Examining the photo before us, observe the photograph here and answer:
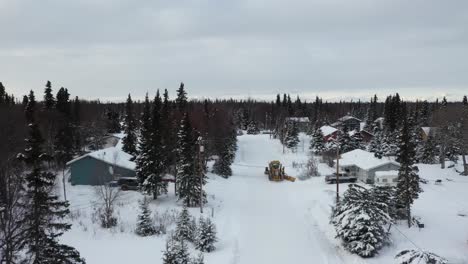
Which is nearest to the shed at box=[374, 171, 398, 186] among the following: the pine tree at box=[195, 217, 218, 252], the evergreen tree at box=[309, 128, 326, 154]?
the evergreen tree at box=[309, 128, 326, 154]

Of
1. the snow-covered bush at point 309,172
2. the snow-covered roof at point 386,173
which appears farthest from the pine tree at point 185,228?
the snow-covered bush at point 309,172

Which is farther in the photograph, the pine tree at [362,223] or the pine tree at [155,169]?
the pine tree at [155,169]

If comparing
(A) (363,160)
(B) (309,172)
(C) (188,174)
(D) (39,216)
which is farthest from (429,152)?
(D) (39,216)

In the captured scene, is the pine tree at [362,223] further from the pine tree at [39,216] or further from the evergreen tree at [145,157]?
the evergreen tree at [145,157]

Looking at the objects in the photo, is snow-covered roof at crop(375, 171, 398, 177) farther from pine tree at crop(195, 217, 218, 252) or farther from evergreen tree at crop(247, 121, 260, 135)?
evergreen tree at crop(247, 121, 260, 135)

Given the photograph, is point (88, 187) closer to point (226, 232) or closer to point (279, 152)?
Answer: point (226, 232)

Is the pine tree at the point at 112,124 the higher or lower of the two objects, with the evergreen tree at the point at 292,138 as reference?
higher
